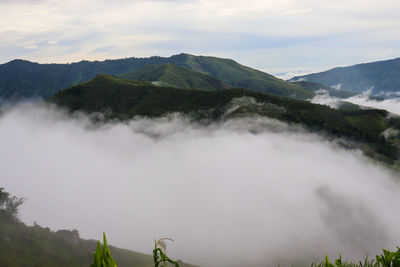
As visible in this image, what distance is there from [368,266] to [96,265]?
13.3m

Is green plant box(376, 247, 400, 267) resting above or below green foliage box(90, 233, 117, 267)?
below

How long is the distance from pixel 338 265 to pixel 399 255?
91.4 inches

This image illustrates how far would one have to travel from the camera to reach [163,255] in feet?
31.7

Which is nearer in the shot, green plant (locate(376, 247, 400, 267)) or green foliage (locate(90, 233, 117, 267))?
green foliage (locate(90, 233, 117, 267))

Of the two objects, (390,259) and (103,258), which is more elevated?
(103,258)

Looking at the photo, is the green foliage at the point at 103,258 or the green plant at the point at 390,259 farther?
the green plant at the point at 390,259

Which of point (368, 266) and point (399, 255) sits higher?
point (399, 255)

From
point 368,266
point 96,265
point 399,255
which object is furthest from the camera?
point 368,266

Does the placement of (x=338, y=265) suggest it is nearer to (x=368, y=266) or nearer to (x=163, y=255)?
(x=368, y=266)

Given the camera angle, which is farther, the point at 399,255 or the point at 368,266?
the point at 368,266

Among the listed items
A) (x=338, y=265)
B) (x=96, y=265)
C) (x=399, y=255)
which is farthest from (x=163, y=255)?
(x=399, y=255)

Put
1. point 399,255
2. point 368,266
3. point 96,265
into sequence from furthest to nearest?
point 368,266, point 399,255, point 96,265

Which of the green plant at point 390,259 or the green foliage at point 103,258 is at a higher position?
the green foliage at point 103,258

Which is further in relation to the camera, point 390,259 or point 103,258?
point 390,259
